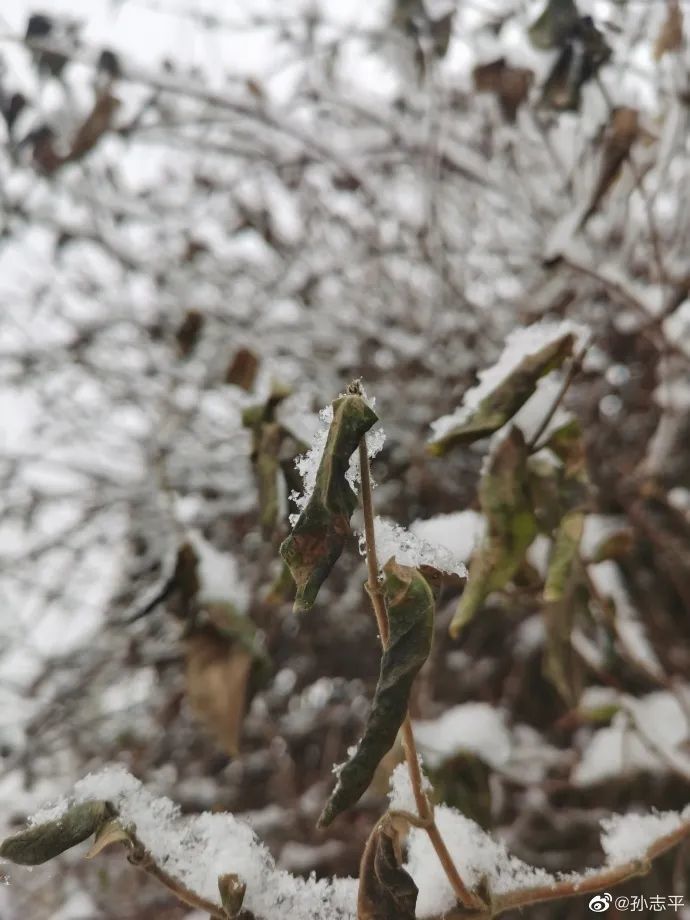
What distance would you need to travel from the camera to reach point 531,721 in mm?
2291

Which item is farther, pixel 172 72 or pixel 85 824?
pixel 172 72

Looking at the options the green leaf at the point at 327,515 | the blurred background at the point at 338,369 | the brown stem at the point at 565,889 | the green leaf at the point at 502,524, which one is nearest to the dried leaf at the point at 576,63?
the blurred background at the point at 338,369

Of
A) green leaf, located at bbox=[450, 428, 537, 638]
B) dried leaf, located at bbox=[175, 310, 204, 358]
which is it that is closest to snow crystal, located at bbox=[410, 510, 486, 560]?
green leaf, located at bbox=[450, 428, 537, 638]

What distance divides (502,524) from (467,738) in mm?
440

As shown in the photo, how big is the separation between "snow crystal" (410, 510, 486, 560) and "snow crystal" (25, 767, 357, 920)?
11.1 inches

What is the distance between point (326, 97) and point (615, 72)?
711mm

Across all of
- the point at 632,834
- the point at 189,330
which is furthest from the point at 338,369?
the point at 632,834

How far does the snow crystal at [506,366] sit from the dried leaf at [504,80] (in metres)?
0.86

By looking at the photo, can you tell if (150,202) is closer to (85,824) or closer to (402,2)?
(402,2)

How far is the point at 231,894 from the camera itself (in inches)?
17.2

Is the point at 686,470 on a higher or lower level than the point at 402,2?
lower

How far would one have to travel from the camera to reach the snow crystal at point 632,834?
0.52 metres

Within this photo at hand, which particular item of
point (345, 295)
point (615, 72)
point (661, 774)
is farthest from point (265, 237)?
point (661, 774)

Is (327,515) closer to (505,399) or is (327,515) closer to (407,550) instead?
(407,550)
